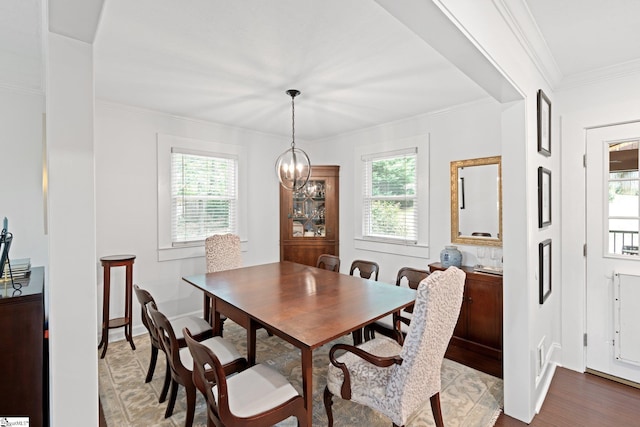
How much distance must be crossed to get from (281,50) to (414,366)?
2157 millimetres

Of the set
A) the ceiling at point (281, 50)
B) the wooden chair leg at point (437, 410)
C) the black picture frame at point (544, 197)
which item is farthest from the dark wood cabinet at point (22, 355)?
the black picture frame at point (544, 197)

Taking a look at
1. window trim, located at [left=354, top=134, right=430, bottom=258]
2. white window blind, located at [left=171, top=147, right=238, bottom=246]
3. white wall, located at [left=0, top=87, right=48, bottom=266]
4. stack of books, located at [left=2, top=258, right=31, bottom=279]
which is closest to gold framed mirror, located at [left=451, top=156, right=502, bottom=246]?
window trim, located at [left=354, top=134, right=430, bottom=258]

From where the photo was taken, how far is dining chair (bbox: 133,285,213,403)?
211 centimetres

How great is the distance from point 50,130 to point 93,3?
1.52ft

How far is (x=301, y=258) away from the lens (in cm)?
463

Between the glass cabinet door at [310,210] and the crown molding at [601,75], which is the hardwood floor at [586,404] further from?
the glass cabinet door at [310,210]

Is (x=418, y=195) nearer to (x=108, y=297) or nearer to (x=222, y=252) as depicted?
(x=222, y=252)

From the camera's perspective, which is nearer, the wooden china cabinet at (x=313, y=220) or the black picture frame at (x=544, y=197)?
the black picture frame at (x=544, y=197)

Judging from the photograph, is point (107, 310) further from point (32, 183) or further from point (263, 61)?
point (263, 61)

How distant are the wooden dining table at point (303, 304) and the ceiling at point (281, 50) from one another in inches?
65.0

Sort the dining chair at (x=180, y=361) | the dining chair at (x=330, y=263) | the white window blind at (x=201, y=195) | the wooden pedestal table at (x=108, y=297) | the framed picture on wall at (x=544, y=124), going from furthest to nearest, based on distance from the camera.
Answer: the white window blind at (x=201, y=195) < the dining chair at (x=330, y=263) < the wooden pedestal table at (x=108, y=297) < the framed picture on wall at (x=544, y=124) < the dining chair at (x=180, y=361)

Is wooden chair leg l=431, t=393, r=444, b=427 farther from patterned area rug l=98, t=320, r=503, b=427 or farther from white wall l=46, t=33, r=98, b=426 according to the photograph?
white wall l=46, t=33, r=98, b=426

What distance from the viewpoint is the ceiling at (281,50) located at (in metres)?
1.71

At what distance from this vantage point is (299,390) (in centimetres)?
246
